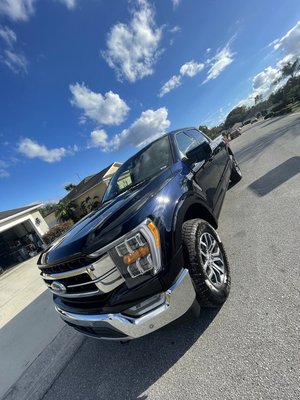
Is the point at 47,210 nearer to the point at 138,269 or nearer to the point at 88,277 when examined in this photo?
the point at 88,277

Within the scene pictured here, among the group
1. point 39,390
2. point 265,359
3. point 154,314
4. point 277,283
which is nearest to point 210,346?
point 265,359

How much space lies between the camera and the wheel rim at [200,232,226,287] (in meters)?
2.38

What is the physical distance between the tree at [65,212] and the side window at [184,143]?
1856cm

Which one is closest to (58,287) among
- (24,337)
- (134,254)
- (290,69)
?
(134,254)

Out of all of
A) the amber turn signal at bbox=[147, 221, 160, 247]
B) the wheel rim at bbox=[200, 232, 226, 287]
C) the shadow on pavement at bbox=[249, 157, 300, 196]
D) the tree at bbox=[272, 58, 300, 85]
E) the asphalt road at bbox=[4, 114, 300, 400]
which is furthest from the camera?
the tree at bbox=[272, 58, 300, 85]

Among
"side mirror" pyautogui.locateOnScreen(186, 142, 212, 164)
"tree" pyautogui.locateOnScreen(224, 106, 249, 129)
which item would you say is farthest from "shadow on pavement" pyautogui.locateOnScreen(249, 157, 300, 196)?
"tree" pyautogui.locateOnScreen(224, 106, 249, 129)

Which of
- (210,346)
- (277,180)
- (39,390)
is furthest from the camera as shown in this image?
(277,180)

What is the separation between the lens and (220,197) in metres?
4.04

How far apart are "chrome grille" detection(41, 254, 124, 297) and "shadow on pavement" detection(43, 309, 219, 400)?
77cm

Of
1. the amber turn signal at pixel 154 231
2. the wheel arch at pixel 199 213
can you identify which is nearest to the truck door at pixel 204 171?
the wheel arch at pixel 199 213

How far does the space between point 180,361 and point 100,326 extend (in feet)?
2.70

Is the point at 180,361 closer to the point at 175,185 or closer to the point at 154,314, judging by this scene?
the point at 154,314

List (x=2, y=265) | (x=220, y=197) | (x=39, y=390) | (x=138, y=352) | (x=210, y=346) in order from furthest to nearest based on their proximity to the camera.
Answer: (x=2, y=265), (x=220, y=197), (x=39, y=390), (x=138, y=352), (x=210, y=346)

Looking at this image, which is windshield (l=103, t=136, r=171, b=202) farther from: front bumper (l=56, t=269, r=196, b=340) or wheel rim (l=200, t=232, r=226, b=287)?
front bumper (l=56, t=269, r=196, b=340)
